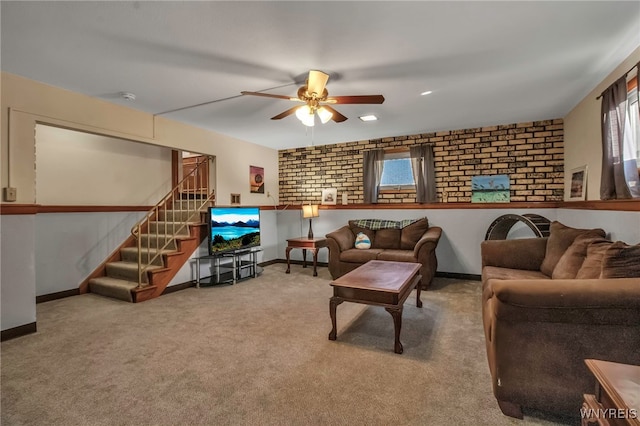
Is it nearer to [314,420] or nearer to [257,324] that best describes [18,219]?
[257,324]

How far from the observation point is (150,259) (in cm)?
430

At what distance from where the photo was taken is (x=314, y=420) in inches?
61.4

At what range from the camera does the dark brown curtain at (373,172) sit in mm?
5312

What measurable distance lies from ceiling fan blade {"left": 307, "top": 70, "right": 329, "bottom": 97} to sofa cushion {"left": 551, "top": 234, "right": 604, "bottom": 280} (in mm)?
2421

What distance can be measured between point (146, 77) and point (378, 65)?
86.0 inches

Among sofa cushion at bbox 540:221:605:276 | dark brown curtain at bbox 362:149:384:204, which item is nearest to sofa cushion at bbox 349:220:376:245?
dark brown curtain at bbox 362:149:384:204

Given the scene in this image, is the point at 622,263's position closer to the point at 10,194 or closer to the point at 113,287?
the point at 10,194

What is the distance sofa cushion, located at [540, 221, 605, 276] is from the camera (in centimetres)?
263

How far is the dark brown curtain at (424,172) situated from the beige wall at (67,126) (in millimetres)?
3263

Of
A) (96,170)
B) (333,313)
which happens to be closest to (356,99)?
(333,313)

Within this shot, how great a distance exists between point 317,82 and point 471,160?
11.0ft

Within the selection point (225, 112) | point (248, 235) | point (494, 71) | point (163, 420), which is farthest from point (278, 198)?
point (163, 420)

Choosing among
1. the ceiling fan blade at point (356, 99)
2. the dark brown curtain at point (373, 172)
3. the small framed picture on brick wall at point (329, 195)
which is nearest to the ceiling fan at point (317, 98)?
the ceiling fan blade at point (356, 99)

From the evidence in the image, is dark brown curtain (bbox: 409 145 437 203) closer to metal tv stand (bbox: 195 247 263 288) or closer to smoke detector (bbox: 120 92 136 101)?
metal tv stand (bbox: 195 247 263 288)
